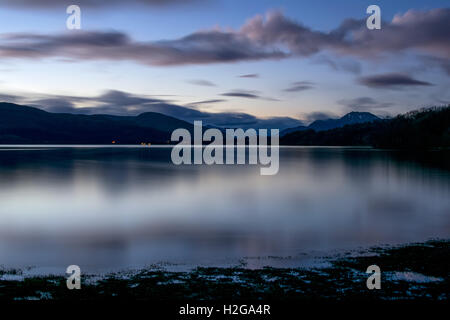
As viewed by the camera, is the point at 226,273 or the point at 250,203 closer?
the point at 226,273

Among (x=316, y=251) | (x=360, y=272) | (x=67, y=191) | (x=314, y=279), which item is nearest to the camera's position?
(x=314, y=279)

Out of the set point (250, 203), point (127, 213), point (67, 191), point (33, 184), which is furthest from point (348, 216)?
point (33, 184)

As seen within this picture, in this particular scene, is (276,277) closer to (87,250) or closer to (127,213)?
(87,250)

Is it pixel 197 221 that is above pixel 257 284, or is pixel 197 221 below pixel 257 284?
below

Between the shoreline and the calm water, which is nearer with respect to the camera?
the shoreline

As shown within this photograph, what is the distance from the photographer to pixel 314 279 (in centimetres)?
1236

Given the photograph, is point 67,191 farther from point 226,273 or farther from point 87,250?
point 226,273

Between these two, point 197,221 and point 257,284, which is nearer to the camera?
point 257,284

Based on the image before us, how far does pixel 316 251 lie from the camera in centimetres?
1744

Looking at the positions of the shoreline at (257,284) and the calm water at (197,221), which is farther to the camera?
the calm water at (197,221)
